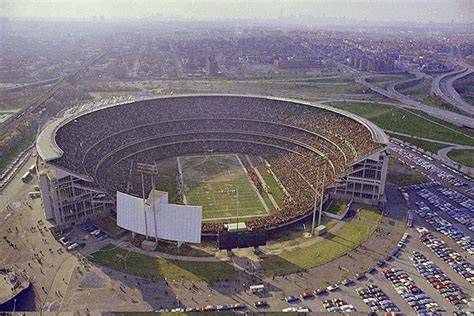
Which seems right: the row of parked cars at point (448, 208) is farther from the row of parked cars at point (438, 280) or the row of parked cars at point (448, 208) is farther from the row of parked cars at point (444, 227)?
the row of parked cars at point (438, 280)

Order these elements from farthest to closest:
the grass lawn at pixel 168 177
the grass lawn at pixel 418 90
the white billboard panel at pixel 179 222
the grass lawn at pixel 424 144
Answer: the grass lawn at pixel 418 90
the grass lawn at pixel 424 144
the grass lawn at pixel 168 177
the white billboard panel at pixel 179 222

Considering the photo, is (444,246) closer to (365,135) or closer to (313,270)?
(313,270)

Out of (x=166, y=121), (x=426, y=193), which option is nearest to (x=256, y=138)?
(x=166, y=121)

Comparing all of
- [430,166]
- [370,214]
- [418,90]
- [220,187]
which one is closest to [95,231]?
[220,187]

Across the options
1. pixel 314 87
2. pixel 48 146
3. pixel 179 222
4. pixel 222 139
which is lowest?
pixel 314 87

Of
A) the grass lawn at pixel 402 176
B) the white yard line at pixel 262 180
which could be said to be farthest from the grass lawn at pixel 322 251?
the grass lawn at pixel 402 176

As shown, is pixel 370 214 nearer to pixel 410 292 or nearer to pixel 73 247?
pixel 410 292

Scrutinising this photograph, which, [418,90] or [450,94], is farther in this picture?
[418,90]
